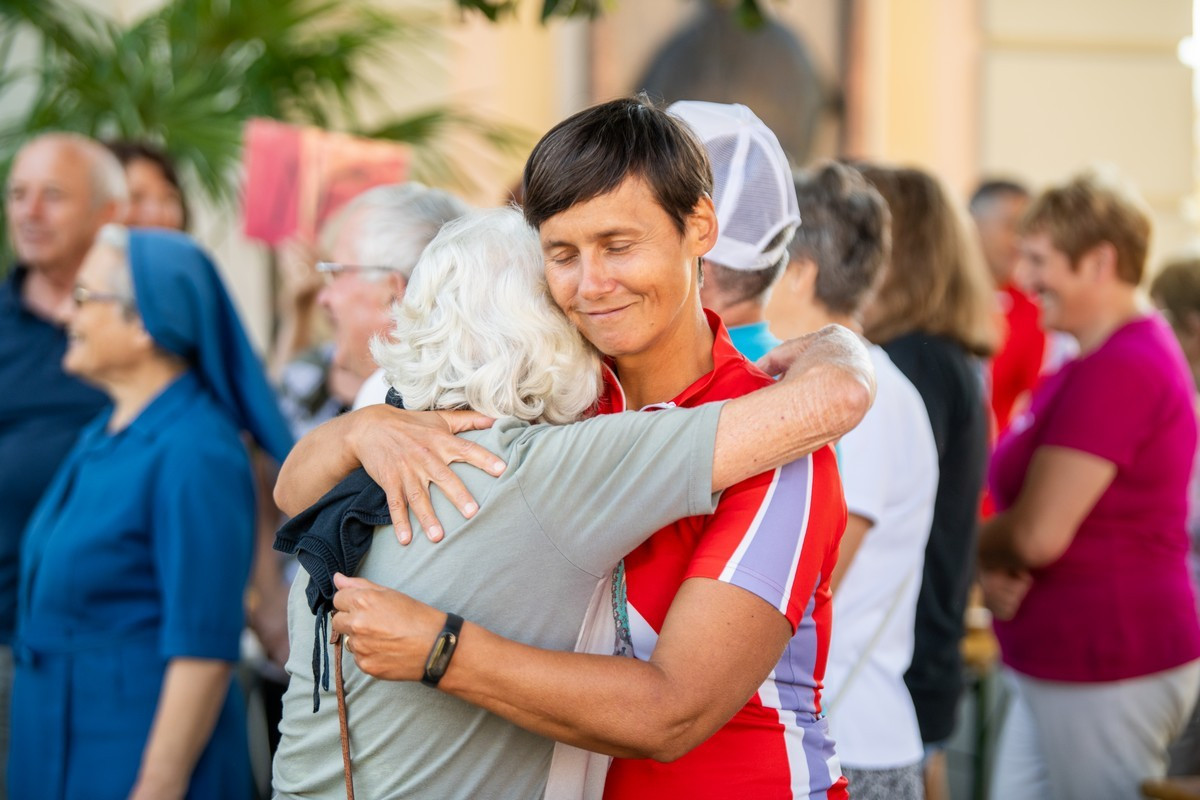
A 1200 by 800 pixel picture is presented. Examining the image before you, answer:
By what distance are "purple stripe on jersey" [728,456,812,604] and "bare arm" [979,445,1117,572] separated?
5.52ft

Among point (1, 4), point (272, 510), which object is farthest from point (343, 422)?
point (1, 4)

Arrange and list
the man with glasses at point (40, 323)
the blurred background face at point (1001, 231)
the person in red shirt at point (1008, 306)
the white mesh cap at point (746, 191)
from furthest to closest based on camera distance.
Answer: the blurred background face at point (1001, 231) < the person in red shirt at point (1008, 306) < the man with glasses at point (40, 323) < the white mesh cap at point (746, 191)

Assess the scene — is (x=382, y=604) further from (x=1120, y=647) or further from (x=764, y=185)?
(x=1120, y=647)

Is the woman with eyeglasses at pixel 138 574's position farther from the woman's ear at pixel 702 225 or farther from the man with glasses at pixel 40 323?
the woman's ear at pixel 702 225

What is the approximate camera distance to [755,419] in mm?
1490

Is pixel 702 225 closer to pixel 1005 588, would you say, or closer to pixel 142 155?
pixel 1005 588

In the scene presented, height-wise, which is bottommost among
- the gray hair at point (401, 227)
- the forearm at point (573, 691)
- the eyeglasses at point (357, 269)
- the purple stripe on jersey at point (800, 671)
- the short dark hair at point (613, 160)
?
the purple stripe on jersey at point (800, 671)

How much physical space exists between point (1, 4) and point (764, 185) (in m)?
3.92

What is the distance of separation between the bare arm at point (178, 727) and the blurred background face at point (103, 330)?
24.3 inches

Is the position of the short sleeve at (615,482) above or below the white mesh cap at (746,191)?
below

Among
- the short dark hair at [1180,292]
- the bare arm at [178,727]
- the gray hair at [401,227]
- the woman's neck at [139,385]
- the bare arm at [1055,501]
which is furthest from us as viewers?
the short dark hair at [1180,292]

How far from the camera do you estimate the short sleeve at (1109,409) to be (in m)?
3.02

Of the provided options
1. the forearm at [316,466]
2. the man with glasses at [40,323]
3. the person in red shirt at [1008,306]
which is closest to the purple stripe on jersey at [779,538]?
the forearm at [316,466]

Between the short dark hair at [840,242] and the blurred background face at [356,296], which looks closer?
A: the short dark hair at [840,242]
